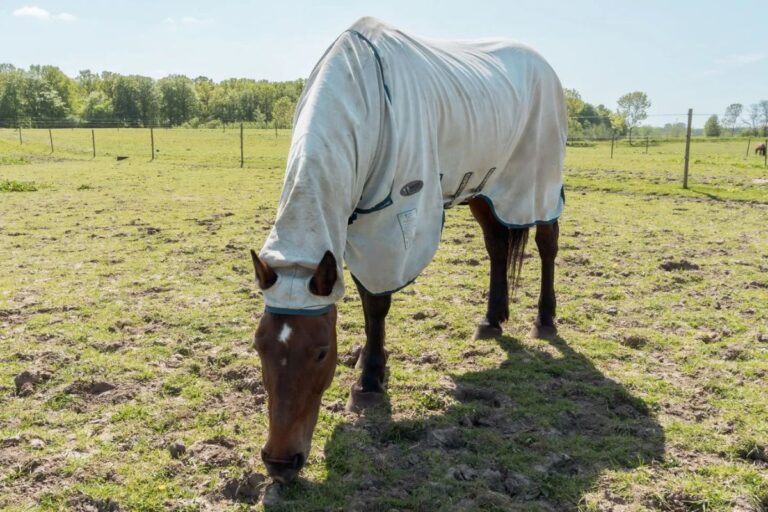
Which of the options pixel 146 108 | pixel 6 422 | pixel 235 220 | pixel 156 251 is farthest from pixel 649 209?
pixel 146 108

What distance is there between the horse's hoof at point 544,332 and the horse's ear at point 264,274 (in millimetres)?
2638

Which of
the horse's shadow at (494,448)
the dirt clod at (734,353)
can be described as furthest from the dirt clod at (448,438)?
the dirt clod at (734,353)

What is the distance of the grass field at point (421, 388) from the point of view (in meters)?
2.71

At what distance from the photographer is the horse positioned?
2.50 meters

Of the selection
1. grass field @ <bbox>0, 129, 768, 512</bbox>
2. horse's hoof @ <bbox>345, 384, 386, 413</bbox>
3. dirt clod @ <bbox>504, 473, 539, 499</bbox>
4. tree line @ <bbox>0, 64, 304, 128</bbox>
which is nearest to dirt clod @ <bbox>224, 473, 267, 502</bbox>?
grass field @ <bbox>0, 129, 768, 512</bbox>

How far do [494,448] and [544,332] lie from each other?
173 centimetres

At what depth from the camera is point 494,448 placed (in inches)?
120

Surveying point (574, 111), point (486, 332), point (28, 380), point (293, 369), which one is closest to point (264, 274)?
point (293, 369)

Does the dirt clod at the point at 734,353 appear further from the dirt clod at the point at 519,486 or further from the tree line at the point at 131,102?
the tree line at the point at 131,102

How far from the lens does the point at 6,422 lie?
328cm

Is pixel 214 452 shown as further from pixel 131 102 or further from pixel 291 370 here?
pixel 131 102

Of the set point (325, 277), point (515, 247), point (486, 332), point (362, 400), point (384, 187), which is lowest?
point (362, 400)

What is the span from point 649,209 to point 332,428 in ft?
27.6

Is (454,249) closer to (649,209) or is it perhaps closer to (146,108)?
(649,209)
